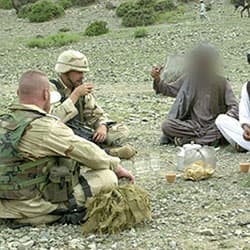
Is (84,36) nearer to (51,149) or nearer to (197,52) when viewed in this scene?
(197,52)

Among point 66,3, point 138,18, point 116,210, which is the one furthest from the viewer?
point 66,3

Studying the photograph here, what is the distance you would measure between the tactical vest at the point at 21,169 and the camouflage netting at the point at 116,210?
26 cm

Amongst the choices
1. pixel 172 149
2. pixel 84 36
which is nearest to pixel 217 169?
pixel 172 149

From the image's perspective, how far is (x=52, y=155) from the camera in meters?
4.94

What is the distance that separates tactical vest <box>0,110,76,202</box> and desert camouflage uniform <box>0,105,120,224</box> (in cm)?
4

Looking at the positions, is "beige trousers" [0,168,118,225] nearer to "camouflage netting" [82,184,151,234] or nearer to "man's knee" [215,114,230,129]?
"camouflage netting" [82,184,151,234]

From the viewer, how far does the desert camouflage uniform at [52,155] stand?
488 cm

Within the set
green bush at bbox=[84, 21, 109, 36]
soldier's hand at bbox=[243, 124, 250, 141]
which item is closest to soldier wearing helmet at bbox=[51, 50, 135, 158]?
soldier's hand at bbox=[243, 124, 250, 141]

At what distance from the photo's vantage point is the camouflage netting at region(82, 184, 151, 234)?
484cm

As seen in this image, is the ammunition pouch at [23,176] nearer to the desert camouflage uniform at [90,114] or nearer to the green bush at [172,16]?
the desert camouflage uniform at [90,114]

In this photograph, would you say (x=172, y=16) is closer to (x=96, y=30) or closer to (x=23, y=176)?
(x=96, y=30)

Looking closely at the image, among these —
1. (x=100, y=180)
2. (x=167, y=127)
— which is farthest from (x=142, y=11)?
(x=100, y=180)

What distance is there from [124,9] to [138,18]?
2.24m

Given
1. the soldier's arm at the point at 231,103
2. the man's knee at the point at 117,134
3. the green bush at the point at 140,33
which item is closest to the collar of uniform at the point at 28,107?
the man's knee at the point at 117,134
